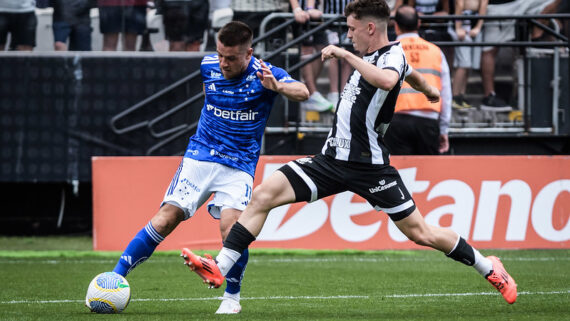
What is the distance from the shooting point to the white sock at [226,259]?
6.28 m

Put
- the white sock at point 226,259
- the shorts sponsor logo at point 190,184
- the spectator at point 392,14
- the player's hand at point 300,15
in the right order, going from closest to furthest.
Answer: the white sock at point 226,259
the shorts sponsor logo at point 190,184
the player's hand at point 300,15
the spectator at point 392,14

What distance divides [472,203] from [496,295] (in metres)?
3.77

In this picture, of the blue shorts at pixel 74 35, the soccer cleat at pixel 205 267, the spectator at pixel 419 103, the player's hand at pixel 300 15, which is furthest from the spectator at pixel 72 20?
the soccer cleat at pixel 205 267

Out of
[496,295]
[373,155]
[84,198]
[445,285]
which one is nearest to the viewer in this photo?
[373,155]

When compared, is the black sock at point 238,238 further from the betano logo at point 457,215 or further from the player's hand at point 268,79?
the betano logo at point 457,215

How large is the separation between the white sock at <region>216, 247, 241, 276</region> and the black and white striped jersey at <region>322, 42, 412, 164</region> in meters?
1.02

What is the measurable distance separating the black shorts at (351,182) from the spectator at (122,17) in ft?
20.3

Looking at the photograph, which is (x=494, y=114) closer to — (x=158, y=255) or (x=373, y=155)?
(x=158, y=255)

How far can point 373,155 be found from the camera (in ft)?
22.3

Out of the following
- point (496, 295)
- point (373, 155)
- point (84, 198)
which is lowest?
point (84, 198)

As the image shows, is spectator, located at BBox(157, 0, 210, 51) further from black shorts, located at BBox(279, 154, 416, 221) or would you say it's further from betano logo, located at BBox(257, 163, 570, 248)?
black shorts, located at BBox(279, 154, 416, 221)

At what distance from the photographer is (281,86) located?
6.51 metres

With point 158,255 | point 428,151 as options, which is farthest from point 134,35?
point 428,151

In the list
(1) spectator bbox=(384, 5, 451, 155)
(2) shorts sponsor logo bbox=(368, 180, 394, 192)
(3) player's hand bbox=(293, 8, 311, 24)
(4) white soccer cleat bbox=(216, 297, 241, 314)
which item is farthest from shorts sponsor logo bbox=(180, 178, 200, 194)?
(3) player's hand bbox=(293, 8, 311, 24)
